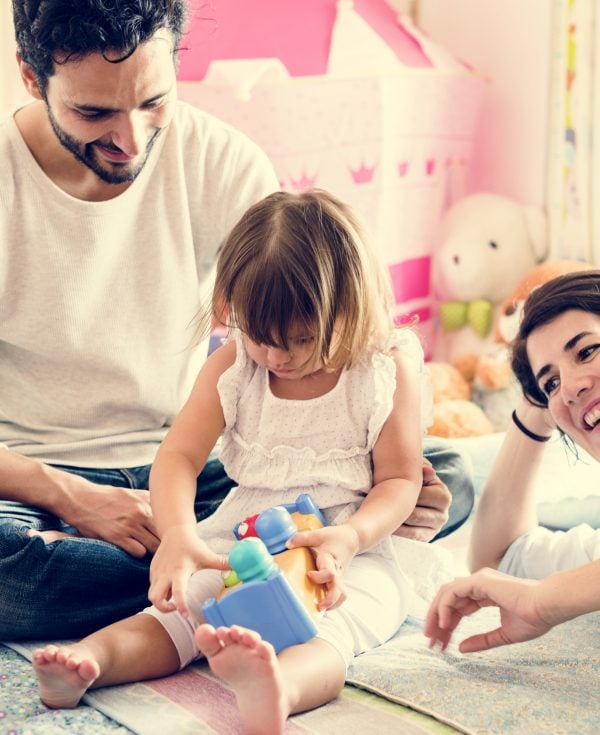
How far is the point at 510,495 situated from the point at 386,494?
0.30 metres

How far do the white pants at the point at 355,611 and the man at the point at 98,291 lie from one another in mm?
95

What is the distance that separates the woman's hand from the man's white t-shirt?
570 millimetres

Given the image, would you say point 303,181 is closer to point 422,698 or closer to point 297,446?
point 297,446

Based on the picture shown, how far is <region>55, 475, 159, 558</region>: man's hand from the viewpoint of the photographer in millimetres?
1372

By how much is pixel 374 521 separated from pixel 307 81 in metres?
1.48

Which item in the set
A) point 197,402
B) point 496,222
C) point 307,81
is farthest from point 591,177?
point 197,402

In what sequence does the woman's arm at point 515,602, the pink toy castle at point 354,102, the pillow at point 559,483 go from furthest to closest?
the pink toy castle at point 354,102 → the pillow at point 559,483 → the woman's arm at point 515,602

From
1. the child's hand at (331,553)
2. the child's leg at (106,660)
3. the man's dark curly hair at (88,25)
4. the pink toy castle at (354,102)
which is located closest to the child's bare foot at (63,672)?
the child's leg at (106,660)

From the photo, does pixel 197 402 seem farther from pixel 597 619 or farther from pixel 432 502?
pixel 597 619

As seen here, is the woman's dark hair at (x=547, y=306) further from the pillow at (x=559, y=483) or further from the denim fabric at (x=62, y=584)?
the denim fabric at (x=62, y=584)

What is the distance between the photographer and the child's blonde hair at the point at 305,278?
1208 millimetres

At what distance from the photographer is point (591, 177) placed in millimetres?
2609

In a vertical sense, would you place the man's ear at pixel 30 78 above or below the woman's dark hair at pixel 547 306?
above

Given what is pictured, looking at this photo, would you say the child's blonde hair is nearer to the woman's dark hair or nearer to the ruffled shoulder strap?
the ruffled shoulder strap
